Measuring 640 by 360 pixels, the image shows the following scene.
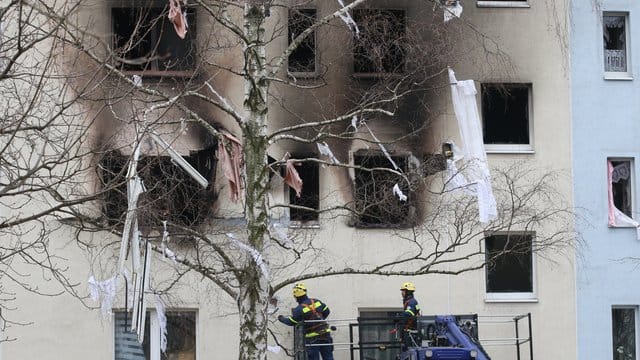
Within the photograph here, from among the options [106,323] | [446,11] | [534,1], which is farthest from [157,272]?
[534,1]

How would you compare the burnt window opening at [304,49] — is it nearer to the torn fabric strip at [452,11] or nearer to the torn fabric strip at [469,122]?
the torn fabric strip at [452,11]

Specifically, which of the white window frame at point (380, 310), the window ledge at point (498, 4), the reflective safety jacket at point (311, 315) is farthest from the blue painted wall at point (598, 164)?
the reflective safety jacket at point (311, 315)

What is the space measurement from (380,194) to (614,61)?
6.83 meters

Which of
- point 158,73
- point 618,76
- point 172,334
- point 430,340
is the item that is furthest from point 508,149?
point 172,334

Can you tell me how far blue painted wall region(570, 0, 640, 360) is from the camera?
2784 cm

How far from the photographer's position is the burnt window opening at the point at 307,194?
27.6 m

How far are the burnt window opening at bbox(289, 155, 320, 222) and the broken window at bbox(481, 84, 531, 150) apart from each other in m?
3.77

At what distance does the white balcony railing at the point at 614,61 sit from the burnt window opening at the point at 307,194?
670 centimetres

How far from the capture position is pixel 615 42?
29.0 meters

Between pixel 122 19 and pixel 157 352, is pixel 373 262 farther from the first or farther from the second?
pixel 122 19

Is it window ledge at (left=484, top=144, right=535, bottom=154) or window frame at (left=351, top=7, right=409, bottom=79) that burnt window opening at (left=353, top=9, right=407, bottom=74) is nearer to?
window frame at (left=351, top=7, right=409, bottom=79)

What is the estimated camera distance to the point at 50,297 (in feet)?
87.1

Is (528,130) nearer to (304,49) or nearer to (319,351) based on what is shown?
(304,49)

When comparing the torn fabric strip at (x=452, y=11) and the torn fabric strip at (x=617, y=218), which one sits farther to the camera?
the torn fabric strip at (x=617, y=218)
